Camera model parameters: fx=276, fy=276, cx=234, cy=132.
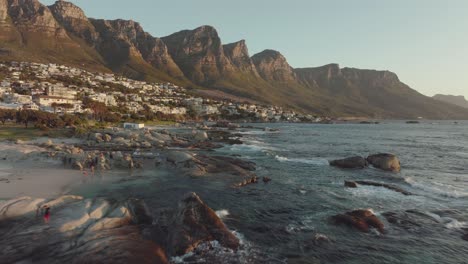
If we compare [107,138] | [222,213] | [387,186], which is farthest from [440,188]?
[107,138]

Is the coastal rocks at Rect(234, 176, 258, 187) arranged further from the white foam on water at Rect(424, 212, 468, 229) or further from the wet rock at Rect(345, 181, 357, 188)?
the white foam on water at Rect(424, 212, 468, 229)

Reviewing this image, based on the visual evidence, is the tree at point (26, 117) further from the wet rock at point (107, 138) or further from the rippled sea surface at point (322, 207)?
the rippled sea surface at point (322, 207)

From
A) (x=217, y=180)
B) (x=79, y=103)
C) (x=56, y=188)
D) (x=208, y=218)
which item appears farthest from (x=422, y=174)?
(x=79, y=103)

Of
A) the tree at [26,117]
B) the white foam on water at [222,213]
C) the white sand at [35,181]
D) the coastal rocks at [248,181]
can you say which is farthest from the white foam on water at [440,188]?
the tree at [26,117]

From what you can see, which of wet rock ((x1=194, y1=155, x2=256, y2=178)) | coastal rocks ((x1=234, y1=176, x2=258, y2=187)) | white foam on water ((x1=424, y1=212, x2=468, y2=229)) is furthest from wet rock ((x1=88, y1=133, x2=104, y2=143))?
white foam on water ((x1=424, y1=212, x2=468, y2=229))

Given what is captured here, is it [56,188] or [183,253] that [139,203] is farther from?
[56,188]

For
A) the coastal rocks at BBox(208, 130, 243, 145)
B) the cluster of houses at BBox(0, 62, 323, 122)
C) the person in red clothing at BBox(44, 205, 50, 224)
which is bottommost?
the coastal rocks at BBox(208, 130, 243, 145)
